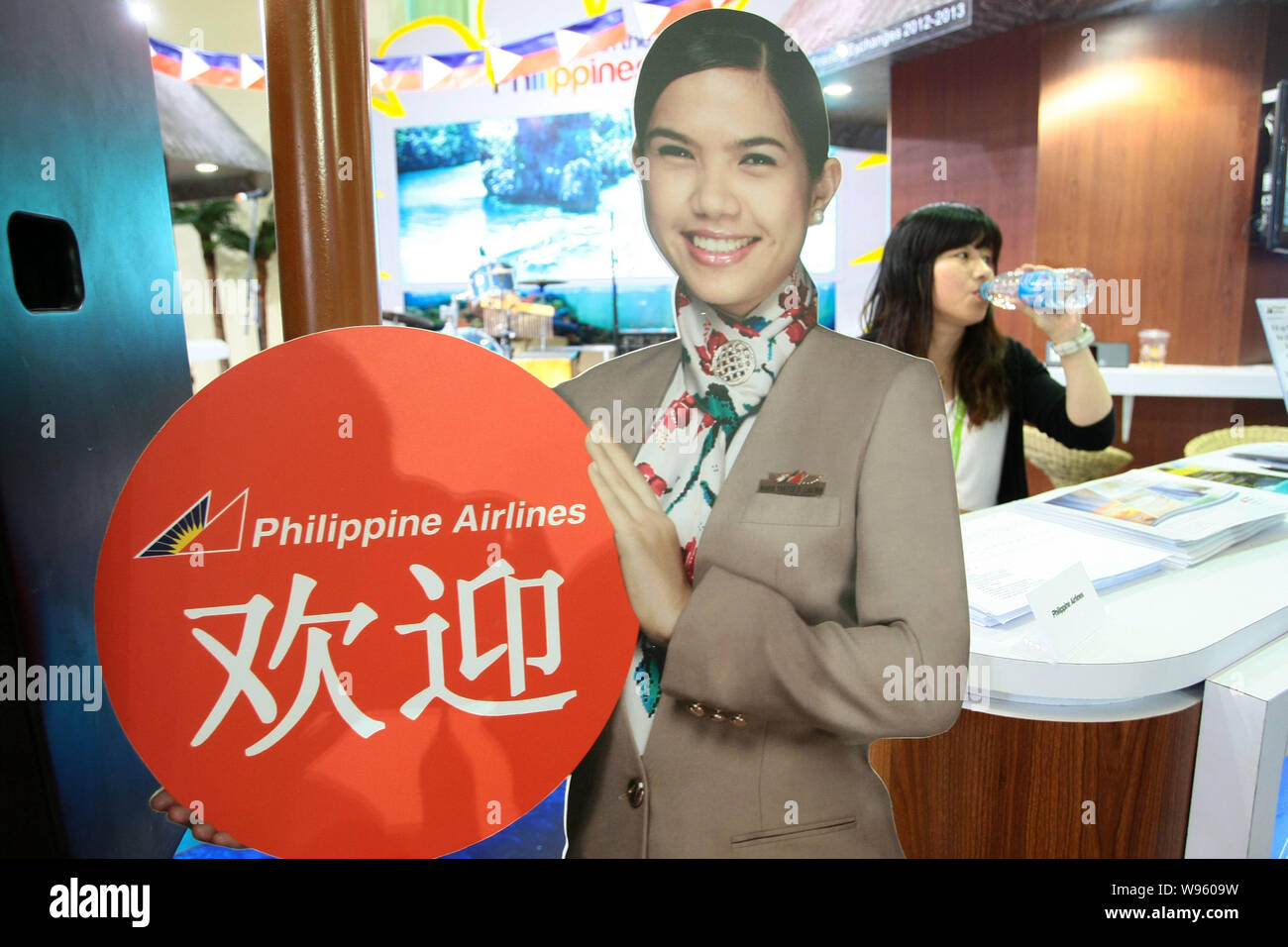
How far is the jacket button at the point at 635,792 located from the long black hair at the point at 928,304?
72cm

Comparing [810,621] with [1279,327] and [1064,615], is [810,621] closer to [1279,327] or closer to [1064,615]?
[1064,615]

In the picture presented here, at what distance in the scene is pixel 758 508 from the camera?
36.0 inches

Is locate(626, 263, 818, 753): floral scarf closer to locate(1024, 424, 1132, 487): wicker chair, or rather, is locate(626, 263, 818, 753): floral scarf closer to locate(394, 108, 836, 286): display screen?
locate(1024, 424, 1132, 487): wicker chair

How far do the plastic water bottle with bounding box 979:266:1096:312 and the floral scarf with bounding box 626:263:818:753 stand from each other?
552 millimetres

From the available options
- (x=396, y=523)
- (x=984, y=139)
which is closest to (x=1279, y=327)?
(x=396, y=523)

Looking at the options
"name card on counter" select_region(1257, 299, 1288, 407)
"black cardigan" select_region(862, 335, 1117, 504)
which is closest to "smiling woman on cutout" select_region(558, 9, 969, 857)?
"black cardigan" select_region(862, 335, 1117, 504)

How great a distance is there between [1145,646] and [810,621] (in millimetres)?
509

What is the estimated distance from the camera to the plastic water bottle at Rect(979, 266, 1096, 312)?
4.33 ft

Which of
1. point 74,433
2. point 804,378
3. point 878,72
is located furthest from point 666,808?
point 878,72

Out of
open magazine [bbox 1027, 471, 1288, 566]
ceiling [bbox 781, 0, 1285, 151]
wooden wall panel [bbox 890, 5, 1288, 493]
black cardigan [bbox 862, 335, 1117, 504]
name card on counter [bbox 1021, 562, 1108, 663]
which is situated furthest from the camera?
wooden wall panel [bbox 890, 5, 1288, 493]

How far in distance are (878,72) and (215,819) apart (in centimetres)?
311

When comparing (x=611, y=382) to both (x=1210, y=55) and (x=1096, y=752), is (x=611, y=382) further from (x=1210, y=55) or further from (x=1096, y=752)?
(x=1210, y=55)

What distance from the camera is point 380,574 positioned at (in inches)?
35.8

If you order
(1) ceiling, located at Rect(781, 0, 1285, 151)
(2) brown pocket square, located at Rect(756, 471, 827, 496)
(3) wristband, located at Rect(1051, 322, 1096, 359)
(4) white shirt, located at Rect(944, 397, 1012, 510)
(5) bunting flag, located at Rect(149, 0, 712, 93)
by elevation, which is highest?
(1) ceiling, located at Rect(781, 0, 1285, 151)
